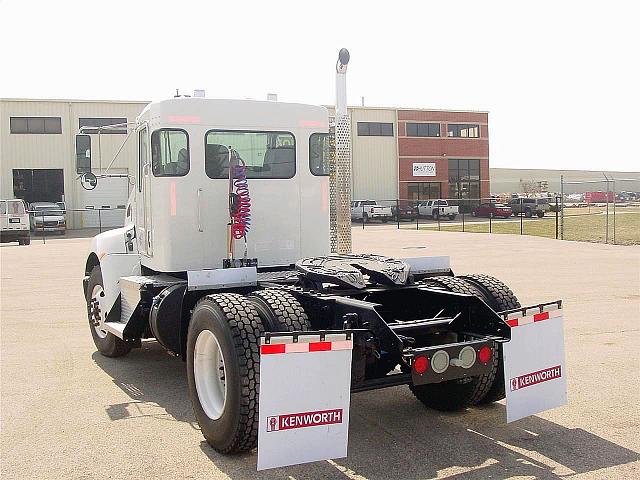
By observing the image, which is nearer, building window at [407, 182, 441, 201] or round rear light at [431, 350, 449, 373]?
round rear light at [431, 350, 449, 373]

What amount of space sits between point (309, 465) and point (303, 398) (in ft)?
2.32

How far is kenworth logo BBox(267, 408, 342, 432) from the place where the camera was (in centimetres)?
458

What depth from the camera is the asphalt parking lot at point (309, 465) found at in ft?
16.5

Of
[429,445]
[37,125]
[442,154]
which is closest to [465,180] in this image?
[442,154]

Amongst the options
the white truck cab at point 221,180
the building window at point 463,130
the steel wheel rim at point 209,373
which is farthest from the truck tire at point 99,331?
the building window at point 463,130

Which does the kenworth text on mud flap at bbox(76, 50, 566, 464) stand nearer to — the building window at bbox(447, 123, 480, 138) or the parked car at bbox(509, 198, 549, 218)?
the parked car at bbox(509, 198, 549, 218)

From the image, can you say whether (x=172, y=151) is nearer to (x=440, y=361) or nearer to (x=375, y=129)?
(x=440, y=361)

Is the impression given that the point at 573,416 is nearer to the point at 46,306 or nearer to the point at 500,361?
the point at 500,361

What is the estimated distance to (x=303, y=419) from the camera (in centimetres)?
465

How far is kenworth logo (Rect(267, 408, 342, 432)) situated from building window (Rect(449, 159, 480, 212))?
191 feet

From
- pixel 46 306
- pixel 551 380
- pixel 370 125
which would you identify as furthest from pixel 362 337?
pixel 370 125

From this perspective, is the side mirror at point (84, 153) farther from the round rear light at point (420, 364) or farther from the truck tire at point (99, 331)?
the round rear light at point (420, 364)

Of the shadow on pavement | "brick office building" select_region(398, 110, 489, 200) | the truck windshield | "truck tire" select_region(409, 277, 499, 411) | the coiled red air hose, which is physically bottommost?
the shadow on pavement

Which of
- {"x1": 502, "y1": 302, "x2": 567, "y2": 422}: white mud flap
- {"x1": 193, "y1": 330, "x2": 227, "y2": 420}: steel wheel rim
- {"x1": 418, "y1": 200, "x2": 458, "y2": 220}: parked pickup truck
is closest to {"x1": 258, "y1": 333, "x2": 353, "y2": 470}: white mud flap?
{"x1": 193, "y1": 330, "x2": 227, "y2": 420}: steel wheel rim
